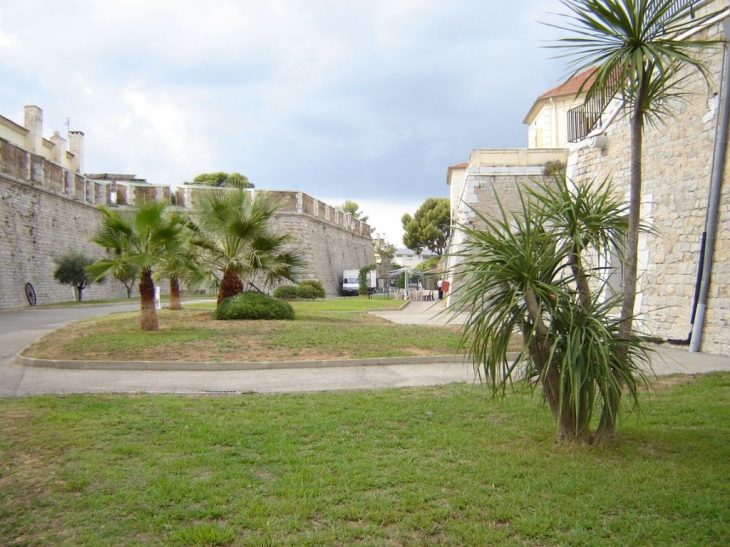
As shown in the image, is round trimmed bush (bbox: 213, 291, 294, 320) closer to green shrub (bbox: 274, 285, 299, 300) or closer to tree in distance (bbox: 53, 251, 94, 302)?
green shrub (bbox: 274, 285, 299, 300)

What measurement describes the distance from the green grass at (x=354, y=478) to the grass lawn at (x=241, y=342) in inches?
Answer: 172

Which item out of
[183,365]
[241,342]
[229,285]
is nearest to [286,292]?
[229,285]

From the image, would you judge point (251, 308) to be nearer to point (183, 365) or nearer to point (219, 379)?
point (183, 365)

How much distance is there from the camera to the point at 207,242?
→ 52.5 feet

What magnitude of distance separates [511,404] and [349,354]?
15.2ft

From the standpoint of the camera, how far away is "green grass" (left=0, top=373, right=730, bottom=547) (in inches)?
127

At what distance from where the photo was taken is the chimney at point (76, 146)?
158 ft

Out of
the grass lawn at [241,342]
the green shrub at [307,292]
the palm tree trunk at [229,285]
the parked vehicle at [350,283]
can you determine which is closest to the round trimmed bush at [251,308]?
the palm tree trunk at [229,285]

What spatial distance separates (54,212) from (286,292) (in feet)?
44.4

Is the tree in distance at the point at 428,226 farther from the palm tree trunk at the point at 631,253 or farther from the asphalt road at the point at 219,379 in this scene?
the palm tree trunk at the point at 631,253

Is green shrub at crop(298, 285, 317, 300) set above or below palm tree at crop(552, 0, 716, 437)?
below

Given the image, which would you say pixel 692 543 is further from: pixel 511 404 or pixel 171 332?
pixel 171 332

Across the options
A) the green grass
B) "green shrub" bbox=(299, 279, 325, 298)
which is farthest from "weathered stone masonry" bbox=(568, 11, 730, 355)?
"green shrub" bbox=(299, 279, 325, 298)

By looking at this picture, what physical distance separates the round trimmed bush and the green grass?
29.3ft
